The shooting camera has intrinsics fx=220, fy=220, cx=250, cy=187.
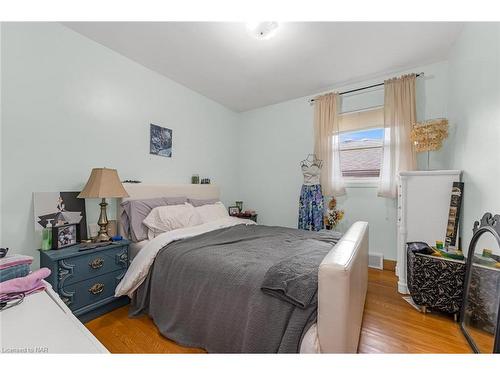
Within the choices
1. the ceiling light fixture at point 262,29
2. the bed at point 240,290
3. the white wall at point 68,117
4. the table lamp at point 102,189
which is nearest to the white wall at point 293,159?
the bed at point 240,290

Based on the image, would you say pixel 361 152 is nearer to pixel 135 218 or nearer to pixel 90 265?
pixel 135 218

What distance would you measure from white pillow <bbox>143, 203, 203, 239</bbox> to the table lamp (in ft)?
1.20

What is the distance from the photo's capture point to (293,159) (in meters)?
3.77

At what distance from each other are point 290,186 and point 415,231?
188 centimetres

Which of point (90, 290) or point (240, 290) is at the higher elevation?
point (240, 290)

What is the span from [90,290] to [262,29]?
2700mm

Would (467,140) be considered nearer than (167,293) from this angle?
No

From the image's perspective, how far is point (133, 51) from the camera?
242cm

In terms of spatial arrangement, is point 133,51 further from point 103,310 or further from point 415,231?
point 415,231

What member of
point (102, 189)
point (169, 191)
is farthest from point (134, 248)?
point (169, 191)

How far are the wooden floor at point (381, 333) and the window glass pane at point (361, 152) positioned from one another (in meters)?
1.72

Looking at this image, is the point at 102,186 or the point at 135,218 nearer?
the point at 102,186

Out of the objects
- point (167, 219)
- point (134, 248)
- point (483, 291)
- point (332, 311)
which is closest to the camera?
point (332, 311)
